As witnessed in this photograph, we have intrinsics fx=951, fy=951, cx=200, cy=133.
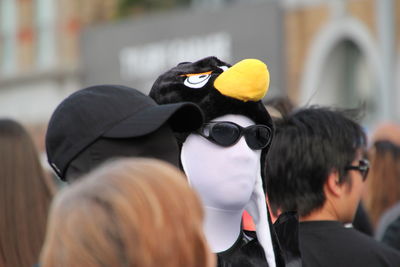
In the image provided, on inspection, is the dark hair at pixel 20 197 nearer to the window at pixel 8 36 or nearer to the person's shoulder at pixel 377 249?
the person's shoulder at pixel 377 249

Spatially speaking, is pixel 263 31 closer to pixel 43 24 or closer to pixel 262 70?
pixel 43 24

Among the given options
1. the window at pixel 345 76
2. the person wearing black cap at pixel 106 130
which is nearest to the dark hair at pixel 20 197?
the person wearing black cap at pixel 106 130

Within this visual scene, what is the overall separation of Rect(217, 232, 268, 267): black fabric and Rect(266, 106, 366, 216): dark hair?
67 cm

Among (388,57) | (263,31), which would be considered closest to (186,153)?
(388,57)

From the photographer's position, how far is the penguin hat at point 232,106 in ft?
7.68

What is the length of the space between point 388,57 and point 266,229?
27.2 feet

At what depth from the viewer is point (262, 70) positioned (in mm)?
2342

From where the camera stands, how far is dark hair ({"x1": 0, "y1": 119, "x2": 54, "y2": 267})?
283cm

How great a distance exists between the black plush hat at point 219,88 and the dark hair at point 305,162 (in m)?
0.64

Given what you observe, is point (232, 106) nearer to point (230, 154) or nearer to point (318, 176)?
point (230, 154)

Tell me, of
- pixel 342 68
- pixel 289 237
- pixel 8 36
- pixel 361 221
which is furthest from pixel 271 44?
pixel 289 237

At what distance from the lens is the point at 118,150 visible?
82.8 inches

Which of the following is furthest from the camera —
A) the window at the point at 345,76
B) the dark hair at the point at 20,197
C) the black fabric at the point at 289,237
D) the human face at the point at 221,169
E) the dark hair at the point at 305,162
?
the window at the point at 345,76

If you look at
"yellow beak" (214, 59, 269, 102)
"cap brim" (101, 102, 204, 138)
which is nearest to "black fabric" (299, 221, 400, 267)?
"yellow beak" (214, 59, 269, 102)
